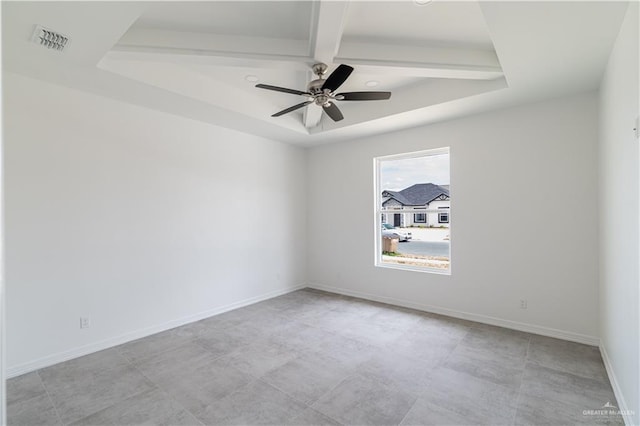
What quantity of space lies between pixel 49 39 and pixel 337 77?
2.26 meters

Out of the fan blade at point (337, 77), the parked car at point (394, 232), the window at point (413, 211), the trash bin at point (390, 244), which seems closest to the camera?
the fan blade at point (337, 77)

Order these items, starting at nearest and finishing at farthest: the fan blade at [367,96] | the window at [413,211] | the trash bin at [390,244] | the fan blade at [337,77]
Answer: the fan blade at [337,77], the fan blade at [367,96], the window at [413,211], the trash bin at [390,244]

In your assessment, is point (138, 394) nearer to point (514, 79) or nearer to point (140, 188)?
point (140, 188)

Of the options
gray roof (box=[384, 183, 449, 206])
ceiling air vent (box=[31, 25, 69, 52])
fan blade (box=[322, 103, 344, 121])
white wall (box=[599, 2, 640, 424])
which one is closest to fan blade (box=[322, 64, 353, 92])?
fan blade (box=[322, 103, 344, 121])

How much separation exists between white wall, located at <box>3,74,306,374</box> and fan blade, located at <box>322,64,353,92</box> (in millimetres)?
2352

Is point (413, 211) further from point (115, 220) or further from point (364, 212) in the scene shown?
point (115, 220)

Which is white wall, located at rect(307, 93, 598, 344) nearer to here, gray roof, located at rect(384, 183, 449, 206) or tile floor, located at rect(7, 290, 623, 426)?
gray roof, located at rect(384, 183, 449, 206)

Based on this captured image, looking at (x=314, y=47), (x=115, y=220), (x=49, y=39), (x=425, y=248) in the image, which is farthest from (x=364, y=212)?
(x=49, y=39)

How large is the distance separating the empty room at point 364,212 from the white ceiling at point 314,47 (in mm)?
21

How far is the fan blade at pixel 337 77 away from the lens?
2.54 m

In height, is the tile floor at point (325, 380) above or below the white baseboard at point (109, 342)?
below

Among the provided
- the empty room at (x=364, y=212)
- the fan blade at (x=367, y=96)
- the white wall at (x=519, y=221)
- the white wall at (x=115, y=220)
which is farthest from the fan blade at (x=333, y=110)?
the white wall at (x=115, y=220)

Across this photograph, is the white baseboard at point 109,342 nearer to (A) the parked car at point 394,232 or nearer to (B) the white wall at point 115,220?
(B) the white wall at point 115,220

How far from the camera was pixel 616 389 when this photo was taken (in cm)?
251
